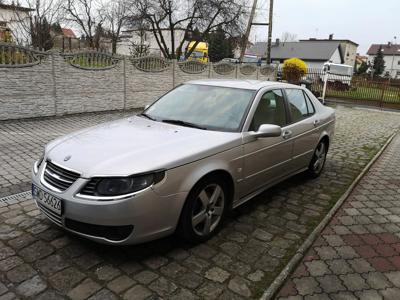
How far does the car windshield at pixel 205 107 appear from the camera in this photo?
13.2 feet

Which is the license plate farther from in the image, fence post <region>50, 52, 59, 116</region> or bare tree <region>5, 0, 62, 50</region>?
bare tree <region>5, 0, 62, 50</region>

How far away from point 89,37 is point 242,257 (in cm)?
2416

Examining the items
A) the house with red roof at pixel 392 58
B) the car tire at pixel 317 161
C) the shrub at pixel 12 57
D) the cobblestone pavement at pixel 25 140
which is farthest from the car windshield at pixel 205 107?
the house with red roof at pixel 392 58

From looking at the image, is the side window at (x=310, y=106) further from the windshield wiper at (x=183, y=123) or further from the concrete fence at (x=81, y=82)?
the concrete fence at (x=81, y=82)

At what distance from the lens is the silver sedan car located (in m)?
2.92

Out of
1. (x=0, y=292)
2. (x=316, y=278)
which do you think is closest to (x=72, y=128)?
(x=0, y=292)

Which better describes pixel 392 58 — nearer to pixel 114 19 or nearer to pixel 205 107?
pixel 114 19

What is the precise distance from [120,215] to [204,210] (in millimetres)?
929

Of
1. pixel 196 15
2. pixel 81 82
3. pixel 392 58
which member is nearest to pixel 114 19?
pixel 196 15

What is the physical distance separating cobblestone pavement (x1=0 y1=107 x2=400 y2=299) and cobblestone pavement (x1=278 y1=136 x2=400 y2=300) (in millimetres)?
192

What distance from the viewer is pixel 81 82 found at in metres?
10.7

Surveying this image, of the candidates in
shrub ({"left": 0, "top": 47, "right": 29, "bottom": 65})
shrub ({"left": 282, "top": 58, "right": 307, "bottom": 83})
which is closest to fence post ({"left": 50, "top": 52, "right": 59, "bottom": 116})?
shrub ({"left": 0, "top": 47, "right": 29, "bottom": 65})

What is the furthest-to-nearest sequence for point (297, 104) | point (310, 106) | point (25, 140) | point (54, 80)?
1. point (54, 80)
2. point (25, 140)
3. point (310, 106)
4. point (297, 104)

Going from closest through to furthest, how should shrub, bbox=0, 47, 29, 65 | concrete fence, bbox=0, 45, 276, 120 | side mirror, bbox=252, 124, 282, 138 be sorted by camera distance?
side mirror, bbox=252, 124, 282, 138, shrub, bbox=0, 47, 29, 65, concrete fence, bbox=0, 45, 276, 120
